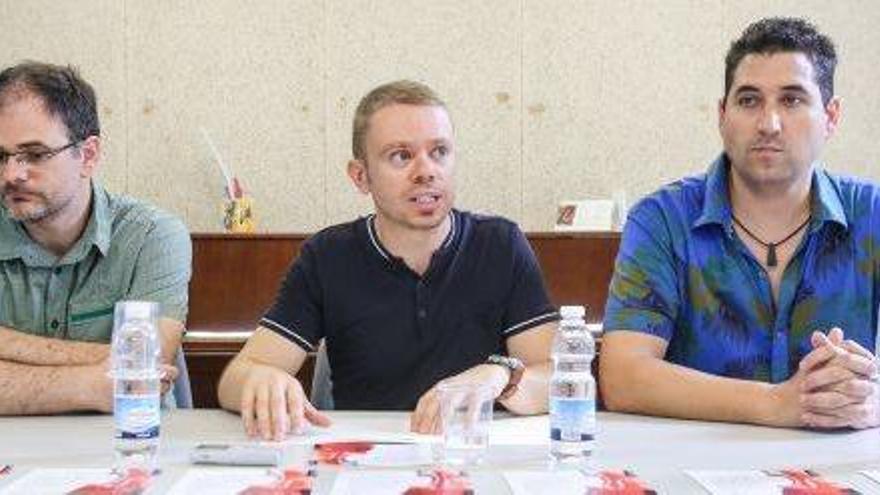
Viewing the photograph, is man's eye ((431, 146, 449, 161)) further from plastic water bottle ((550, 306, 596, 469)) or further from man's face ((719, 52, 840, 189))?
plastic water bottle ((550, 306, 596, 469))

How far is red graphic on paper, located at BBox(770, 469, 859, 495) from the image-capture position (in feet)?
4.16

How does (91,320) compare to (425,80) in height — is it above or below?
below

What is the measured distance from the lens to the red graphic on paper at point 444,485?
127 centimetres

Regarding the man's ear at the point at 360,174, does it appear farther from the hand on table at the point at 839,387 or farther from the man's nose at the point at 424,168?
the hand on table at the point at 839,387

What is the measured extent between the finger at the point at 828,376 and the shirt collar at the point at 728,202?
1.64ft

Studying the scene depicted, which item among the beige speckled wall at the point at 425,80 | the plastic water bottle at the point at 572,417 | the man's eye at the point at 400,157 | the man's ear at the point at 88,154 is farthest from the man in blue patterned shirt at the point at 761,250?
the beige speckled wall at the point at 425,80

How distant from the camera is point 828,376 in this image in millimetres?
1635

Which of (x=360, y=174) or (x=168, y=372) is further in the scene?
(x=360, y=174)

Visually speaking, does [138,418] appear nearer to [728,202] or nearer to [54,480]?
[54,480]

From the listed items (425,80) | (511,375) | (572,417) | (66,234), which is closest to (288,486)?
(572,417)

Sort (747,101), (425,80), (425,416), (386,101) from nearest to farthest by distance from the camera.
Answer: (425,416) → (747,101) → (386,101) → (425,80)

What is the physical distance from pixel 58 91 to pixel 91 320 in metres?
0.58

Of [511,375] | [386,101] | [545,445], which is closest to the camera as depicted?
[545,445]

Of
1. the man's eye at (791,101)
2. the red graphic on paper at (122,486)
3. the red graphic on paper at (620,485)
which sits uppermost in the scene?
the man's eye at (791,101)
